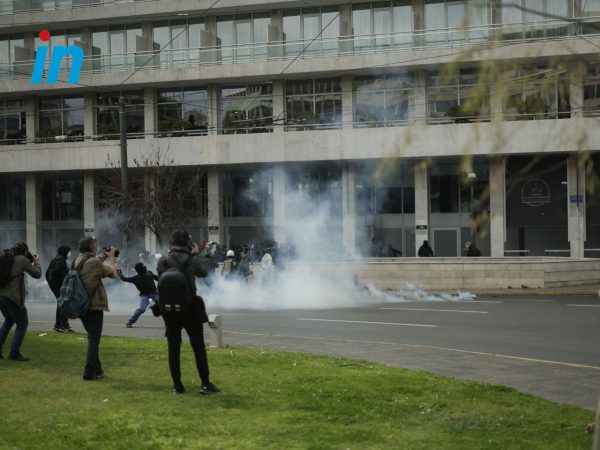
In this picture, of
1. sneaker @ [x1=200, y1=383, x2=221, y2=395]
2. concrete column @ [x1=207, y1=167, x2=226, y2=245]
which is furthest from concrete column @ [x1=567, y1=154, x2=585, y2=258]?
sneaker @ [x1=200, y1=383, x2=221, y2=395]

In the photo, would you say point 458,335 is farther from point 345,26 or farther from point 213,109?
point 213,109

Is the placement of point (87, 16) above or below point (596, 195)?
above

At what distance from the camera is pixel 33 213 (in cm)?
4319

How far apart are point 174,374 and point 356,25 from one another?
31.2 metres

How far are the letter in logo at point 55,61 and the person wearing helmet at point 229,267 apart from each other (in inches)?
687

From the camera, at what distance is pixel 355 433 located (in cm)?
691

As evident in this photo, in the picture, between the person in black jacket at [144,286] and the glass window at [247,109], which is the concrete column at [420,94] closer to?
the glass window at [247,109]

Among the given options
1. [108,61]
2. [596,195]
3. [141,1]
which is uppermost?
[141,1]

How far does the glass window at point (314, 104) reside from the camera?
37562mm

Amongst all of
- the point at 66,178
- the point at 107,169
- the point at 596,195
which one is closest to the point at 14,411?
the point at 596,195

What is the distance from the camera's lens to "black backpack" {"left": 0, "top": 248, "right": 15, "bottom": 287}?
11.1 m

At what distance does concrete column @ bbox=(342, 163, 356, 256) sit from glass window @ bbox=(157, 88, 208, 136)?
24.3 feet

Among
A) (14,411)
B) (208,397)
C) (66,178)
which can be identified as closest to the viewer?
(14,411)

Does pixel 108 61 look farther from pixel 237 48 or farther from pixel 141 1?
pixel 237 48
